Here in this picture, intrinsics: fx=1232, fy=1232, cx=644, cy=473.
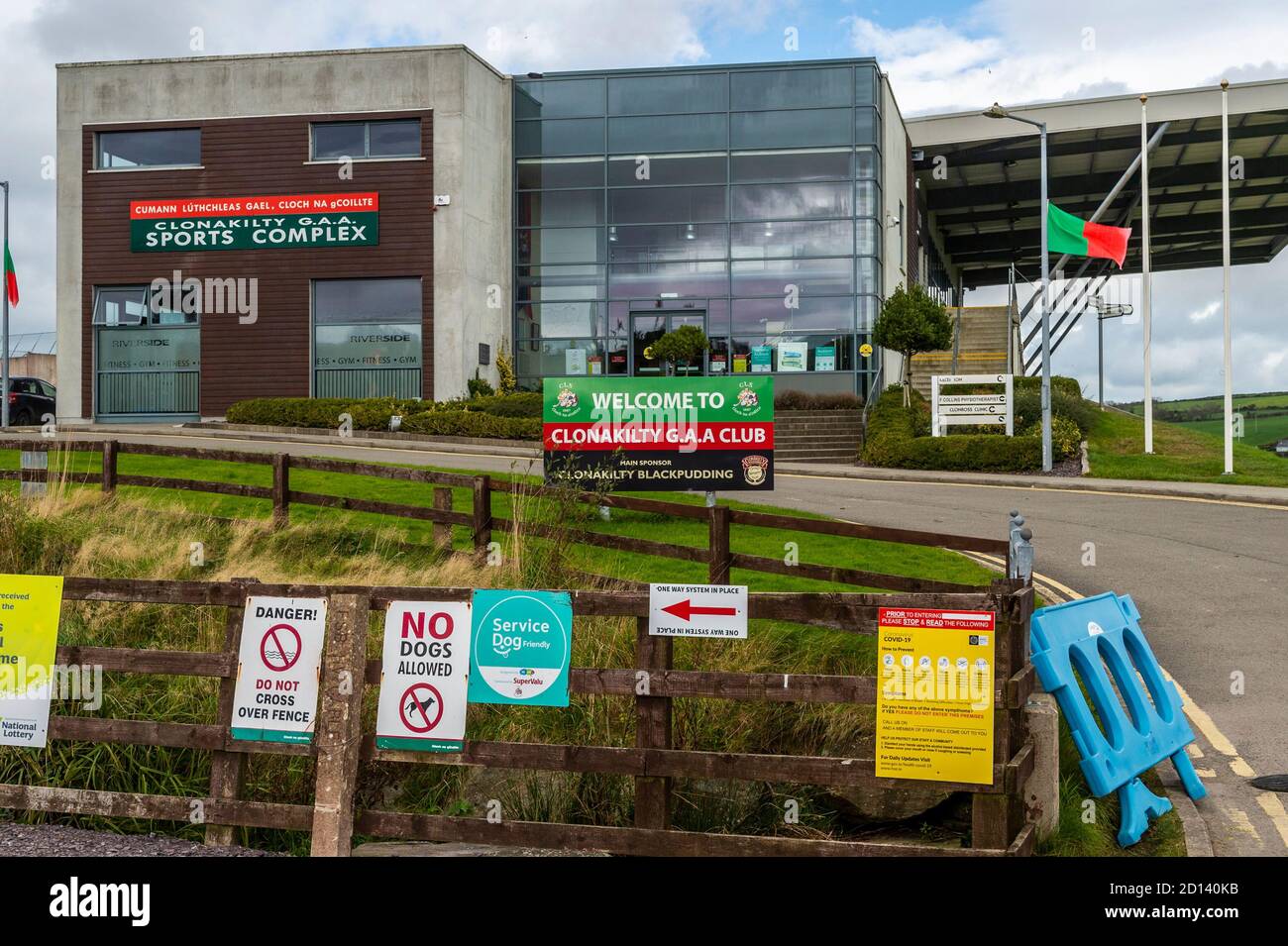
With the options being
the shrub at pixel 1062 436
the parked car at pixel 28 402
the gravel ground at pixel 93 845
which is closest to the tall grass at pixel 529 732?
the gravel ground at pixel 93 845

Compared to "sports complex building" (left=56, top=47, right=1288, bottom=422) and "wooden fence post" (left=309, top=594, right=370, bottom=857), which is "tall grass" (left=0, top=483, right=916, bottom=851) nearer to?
"wooden fence post" (left=309, top=594, right=370, bottom=857)

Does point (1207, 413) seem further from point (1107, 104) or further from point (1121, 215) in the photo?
point (1107, 104)

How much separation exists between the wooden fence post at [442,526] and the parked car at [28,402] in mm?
27427

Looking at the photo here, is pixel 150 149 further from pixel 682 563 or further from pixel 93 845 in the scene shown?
pixel 93 845

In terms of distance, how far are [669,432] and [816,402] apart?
20.7m

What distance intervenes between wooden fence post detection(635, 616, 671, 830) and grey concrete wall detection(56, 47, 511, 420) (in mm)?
28382

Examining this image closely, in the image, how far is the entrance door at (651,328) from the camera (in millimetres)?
35656

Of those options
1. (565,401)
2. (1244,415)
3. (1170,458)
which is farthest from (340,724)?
(1244,415)

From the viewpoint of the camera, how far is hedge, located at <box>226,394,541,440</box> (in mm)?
29688

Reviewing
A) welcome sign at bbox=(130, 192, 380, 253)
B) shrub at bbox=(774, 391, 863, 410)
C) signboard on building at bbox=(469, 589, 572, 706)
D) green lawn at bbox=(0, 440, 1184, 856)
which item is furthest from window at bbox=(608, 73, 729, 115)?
signboard on building at bbox=(469, 589, 572, 706)

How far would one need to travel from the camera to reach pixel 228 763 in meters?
6.71

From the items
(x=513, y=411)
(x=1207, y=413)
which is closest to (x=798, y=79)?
(x=513, y=411)

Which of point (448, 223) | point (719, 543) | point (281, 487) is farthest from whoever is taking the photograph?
point (448, 223)
